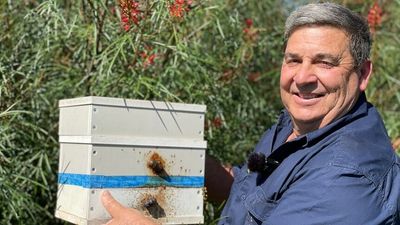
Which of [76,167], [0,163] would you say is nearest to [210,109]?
[0,163]

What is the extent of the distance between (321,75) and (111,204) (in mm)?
734

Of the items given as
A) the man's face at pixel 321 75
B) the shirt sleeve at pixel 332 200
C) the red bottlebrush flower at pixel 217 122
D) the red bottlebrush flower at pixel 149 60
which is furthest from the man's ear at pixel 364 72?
the red bottlebrush flower at pixel 217 122

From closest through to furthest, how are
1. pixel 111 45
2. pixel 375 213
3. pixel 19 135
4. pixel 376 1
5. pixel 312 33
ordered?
1. pixel 375 213
2. pixel 312 33
3. pixel 111 45
4. pixel 19 135
5. pixel 376 1

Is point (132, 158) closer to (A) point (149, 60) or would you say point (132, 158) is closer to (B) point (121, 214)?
(B) point (121, 214)

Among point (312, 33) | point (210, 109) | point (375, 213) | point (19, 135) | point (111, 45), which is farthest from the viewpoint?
point (210, 109)

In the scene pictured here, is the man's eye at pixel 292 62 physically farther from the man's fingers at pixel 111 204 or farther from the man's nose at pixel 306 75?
the man's fingers at pixel 111 204

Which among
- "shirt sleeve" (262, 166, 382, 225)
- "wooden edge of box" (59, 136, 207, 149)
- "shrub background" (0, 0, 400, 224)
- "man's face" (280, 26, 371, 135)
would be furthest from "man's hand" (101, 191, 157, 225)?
"shrub background" (0, 0, 400, 224)

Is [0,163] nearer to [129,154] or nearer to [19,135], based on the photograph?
[19,135]

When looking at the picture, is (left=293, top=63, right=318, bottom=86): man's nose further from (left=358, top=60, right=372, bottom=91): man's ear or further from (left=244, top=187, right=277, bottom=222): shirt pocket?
(left=244, top=187, right=277, bottom=222): shirt pocket

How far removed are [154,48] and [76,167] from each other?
1.02 m

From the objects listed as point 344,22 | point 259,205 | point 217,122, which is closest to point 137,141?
point 259,205

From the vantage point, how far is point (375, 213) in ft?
6.00

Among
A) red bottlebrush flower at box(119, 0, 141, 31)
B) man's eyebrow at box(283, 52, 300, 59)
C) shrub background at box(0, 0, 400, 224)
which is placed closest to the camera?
man's eyebrow at box(283, 52, 300, 59)

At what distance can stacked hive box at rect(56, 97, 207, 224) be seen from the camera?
6.74ft
